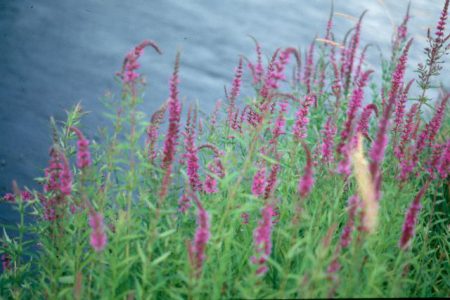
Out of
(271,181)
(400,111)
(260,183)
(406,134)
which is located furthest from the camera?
(400,111)

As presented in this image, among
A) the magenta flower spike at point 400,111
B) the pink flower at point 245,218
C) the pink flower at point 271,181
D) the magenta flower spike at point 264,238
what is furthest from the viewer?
the magenta flower spike at point 400,111

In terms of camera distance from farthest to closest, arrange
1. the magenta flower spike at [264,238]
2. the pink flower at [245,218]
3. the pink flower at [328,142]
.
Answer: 1. the pink flower at [245,218]
2. the pink flower at [328,142]
3. the magenta flower spike at [264,238]

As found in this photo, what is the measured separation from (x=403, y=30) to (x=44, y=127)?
4.34 m

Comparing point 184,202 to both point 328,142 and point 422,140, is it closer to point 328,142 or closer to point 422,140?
point 328,142

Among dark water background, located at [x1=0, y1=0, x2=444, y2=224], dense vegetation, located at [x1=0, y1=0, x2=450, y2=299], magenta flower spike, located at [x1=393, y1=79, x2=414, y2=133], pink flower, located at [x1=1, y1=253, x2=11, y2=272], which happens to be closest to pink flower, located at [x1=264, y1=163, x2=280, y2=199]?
dense vegetation, located at [x1=0, y1=0, x2=450, y2=299]

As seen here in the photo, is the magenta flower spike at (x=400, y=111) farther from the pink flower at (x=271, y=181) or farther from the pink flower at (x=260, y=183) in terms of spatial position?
the pink flower at (x=260, y=183)

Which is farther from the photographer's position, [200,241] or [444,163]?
[444,163]

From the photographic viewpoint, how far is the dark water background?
7164 millimetres

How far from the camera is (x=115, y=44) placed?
952cm

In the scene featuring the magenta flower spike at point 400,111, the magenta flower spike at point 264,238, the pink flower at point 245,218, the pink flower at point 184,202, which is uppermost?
the magenta flower spike at point 400,111

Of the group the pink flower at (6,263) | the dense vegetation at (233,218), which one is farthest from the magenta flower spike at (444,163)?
the pink flower at (6,263)

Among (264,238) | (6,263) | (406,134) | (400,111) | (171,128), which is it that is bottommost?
(6,263)

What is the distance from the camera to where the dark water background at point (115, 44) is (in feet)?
23.5

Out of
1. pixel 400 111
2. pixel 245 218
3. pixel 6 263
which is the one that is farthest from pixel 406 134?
pixel 6 263
